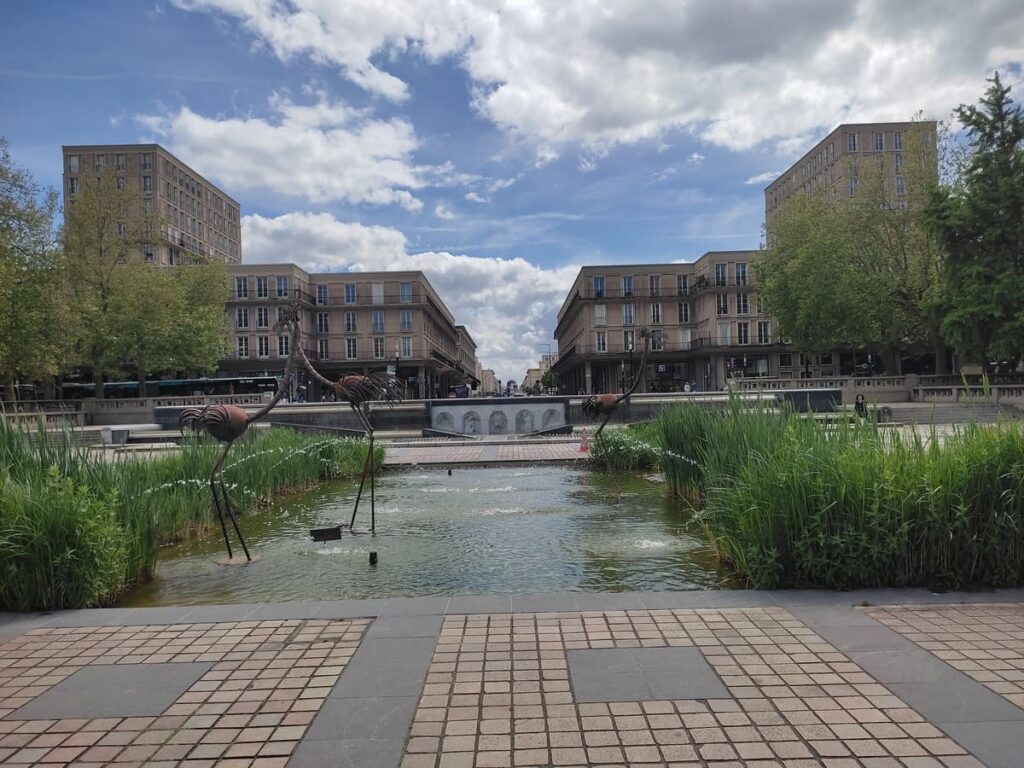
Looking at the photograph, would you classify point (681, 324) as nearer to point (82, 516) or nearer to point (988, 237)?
point (988, 237)

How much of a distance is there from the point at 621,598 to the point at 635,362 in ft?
211

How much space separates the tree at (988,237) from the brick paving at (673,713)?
31.5 m

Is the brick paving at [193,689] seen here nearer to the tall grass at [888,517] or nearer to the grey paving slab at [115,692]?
the grey paving slab at [115,692]

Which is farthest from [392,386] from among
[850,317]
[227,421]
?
[850,317]

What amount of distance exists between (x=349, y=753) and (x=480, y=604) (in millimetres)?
1920

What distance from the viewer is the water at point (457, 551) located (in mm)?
5508

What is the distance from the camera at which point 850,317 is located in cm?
3603

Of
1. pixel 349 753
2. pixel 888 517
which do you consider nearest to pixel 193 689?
pixel 349 753

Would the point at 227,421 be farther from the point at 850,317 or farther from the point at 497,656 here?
the point at 850,317

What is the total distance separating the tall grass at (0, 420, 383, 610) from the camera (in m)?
4.73

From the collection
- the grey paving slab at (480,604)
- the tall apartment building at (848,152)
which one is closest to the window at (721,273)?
the tall apartment building at (848,152)

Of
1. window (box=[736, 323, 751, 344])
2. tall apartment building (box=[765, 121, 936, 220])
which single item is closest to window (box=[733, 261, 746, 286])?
window (box=[736, 323, 751, 344])

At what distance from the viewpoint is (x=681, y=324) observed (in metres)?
70.8

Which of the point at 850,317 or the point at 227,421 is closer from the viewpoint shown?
the point at 227,421
